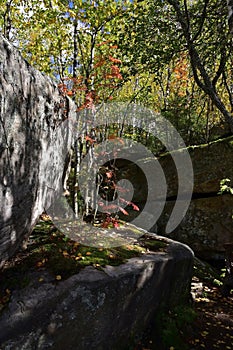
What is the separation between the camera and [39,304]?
2.60 m

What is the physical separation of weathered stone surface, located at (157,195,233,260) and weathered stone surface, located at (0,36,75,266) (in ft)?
18.7

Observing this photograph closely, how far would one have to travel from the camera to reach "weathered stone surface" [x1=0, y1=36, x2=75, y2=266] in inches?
107

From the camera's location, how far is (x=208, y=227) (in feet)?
27.3

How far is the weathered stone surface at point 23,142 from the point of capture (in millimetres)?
2725

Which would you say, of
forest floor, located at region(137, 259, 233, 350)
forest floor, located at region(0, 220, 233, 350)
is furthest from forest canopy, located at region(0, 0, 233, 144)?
forest floor, located at region(137, 259, 233, 350)

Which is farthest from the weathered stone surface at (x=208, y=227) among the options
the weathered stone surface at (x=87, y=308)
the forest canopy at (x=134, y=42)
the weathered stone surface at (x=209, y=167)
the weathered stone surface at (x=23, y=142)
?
the weathered stone surface at (x=23, y=142)

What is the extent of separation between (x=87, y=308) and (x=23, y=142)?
201 cm

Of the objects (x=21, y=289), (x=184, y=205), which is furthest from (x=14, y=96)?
(x=184, y=205)

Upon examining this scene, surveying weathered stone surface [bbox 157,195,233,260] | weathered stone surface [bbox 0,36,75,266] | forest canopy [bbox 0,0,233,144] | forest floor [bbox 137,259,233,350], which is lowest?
forest floor [bbox 137,259,233,350]

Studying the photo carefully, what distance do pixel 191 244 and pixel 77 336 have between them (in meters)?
6.35

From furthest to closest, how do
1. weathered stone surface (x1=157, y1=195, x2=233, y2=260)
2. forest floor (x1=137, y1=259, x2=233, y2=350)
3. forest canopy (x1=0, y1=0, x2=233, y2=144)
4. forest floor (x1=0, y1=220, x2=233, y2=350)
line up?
1. weathered stone surface (x1=157, y1=195, x2=233, y2=260)
2. forest canopy (x1=0, y1=0, x2=233, y2=144)
3. forest floor (x1=137, y1=259, x2=233, y2=350)
4. forest floor (x1=0, y1=220, x2=233, y2=350)

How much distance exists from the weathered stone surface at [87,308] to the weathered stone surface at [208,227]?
4615mm

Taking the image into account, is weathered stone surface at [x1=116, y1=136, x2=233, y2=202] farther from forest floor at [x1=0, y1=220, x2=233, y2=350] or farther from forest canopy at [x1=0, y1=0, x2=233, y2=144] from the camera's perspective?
forest floor at [x1=0, y1=220, x2=233, y2=350]

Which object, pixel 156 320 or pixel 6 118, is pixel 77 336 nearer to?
pixel 156 320
